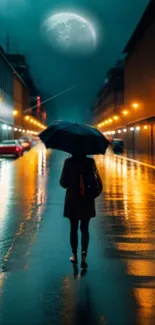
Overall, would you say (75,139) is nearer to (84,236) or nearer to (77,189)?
(77,189)

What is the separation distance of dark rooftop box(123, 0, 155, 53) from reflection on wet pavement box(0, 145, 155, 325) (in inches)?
1849

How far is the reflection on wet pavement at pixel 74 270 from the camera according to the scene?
5.31 metres

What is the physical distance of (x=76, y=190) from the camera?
714 cm

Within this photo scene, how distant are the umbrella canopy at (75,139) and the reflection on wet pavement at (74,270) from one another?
1543 millimetres

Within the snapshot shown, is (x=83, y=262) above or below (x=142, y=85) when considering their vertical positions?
below

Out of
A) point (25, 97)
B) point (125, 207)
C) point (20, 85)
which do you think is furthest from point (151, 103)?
point (25, 97)

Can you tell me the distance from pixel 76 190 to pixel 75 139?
660 millimetres

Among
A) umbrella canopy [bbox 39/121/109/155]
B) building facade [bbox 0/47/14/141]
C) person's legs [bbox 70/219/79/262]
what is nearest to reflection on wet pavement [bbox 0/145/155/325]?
person's legs [bbox 70/219/79/262]

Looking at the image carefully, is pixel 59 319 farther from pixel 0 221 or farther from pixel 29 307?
pixel 0 221

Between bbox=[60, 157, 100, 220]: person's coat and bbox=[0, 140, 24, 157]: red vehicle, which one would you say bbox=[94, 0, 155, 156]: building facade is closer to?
bbox=[0, 140, 24, 157]: red vehicle

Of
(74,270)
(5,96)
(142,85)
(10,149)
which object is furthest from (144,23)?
(74,270)

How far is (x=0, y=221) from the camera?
11.4 m

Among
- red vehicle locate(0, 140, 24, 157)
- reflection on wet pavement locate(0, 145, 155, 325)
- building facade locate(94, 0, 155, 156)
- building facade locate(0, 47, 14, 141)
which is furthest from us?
building facade locate(0, 47, 14, 141)

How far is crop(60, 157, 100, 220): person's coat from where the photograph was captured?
23.3ft
